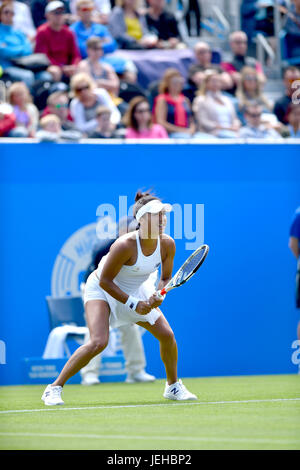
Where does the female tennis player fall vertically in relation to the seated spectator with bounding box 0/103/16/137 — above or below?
below

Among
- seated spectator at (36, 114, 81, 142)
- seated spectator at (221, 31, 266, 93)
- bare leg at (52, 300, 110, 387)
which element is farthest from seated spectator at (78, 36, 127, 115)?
bare leg at (52, 300, 110, 387)

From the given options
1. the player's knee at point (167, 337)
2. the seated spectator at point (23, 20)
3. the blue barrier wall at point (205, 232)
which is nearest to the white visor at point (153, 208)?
the player's knee at point (167, 337)

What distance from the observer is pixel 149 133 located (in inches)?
455

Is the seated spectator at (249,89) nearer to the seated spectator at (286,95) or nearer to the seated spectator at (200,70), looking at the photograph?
the seated spectator at (286,95)

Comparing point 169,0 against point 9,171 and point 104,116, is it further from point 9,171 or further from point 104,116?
point 9,171

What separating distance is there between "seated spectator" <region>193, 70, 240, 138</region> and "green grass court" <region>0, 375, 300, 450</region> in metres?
3.78

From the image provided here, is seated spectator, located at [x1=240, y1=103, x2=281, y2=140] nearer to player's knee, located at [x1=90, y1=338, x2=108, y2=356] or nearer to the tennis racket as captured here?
the tennis racket

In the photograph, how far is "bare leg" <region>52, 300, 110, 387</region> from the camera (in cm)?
764

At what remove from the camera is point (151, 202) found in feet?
25.1

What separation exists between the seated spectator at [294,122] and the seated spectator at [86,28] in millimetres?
2667

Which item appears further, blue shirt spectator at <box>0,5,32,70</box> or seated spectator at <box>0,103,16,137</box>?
blue shirt spectator at <box>0,5,32,70</box>

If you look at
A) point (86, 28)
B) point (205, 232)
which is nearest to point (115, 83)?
point (86, 28)

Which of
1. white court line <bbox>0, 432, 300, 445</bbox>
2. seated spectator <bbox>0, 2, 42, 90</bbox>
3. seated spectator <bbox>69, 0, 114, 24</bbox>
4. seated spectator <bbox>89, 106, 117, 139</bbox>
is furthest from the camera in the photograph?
seated spectator <bbox>69, 0, 114, 24</bbox>

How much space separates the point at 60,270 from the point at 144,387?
5.35 ft
